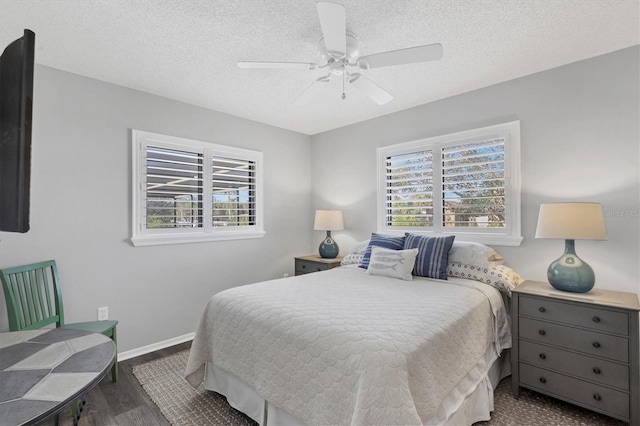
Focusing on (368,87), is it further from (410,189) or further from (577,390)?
(577,390)

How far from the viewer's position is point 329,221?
392 cm

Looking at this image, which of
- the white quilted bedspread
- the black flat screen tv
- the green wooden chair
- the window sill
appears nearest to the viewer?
the black flat screen tv

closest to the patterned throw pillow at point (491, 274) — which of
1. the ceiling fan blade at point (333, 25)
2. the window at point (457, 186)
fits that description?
the window at point (457, 186)

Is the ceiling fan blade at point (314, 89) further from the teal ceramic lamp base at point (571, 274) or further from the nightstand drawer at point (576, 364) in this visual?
the nightstand drawer at point (576, 364)

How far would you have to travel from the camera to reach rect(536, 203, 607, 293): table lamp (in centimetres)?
208

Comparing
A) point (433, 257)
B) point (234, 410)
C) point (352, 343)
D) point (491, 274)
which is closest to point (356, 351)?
point (352, 343)

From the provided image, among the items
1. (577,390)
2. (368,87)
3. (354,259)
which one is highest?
(368,87)

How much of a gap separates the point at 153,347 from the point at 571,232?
12.0ft

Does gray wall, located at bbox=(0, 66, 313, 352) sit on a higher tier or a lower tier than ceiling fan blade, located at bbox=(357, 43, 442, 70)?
→ lower

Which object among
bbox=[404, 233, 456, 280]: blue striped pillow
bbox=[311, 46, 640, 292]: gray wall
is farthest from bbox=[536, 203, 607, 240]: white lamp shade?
bbox=[404, 233, 456, 280]: blue striped pillow

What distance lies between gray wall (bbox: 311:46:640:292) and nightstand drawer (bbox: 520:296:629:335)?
0.57m

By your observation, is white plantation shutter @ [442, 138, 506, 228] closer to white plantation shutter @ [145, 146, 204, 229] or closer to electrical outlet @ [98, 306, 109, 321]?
white plantation shutter @ [145, 146, 204, 229]

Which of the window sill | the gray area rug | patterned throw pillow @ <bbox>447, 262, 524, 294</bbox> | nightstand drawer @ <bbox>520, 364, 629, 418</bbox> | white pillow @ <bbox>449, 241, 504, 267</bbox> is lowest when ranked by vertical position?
the gray area rug

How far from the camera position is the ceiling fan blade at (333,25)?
1480 millimetres
